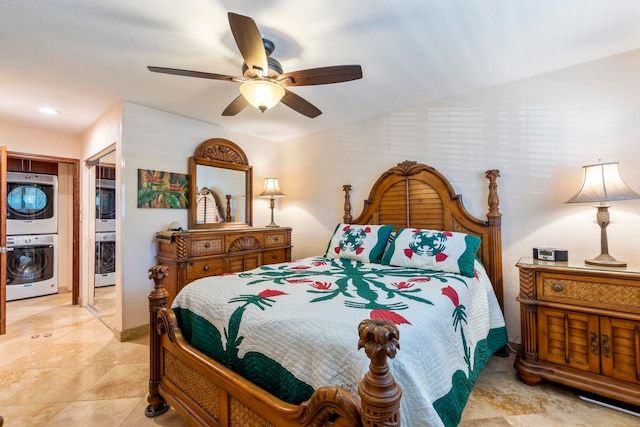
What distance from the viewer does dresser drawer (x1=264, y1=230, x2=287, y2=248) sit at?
3.52 meters

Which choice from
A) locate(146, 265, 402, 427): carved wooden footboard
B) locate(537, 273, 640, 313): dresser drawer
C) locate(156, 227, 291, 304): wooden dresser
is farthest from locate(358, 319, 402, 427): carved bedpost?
locate(156, 227, 291, 304): wooden dresser

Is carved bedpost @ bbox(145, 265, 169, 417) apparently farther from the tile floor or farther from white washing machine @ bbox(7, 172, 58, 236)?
white washing machine @ bbox(7, 172, 58, 236)

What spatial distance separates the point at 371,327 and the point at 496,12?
193 centimetres

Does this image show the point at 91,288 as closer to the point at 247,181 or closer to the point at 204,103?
the point at 247,181

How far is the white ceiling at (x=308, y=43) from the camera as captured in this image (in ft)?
5.13

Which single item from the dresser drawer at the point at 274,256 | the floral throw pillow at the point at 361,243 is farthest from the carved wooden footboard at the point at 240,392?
the dresser drawer at the point at 274,256

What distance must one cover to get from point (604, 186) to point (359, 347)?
2.18m

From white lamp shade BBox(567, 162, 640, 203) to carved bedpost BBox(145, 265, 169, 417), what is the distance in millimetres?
2846

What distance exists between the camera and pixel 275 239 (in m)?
3.62

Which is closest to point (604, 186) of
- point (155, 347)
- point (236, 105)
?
point (236, 105)

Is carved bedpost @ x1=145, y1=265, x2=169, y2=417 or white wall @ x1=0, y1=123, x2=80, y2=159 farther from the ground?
white wall @ x1=0, y1=123, x2=80, y2=159

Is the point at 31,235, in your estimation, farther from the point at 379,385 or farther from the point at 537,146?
the point at 537,146

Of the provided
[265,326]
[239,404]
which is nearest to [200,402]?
[239,404]

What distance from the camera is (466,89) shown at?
2.62 metres
